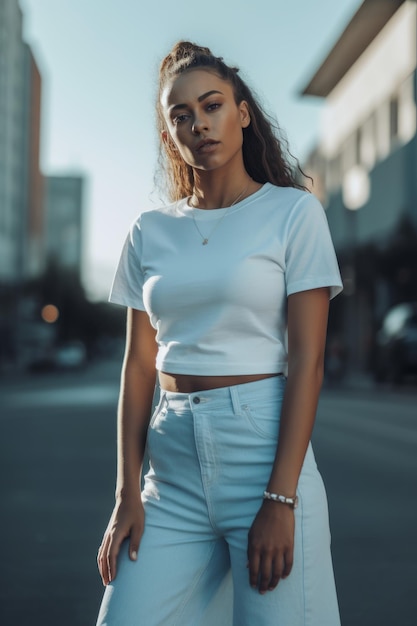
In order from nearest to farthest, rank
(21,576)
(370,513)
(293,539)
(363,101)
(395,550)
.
→ (293,539), (21,576), (395,550), (370,513), (363,101)

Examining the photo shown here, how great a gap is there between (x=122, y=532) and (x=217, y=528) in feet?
0.71

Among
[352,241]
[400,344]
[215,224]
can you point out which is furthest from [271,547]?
[352,241]

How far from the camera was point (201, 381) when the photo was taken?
227 centimetres

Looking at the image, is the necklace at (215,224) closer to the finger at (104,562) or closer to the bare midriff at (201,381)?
the bare midriff at (201,381)

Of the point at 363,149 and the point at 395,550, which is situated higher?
the point at 363,149

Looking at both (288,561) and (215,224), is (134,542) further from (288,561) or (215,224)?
(215,224)

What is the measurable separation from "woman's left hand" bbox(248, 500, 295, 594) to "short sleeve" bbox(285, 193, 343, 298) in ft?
1.59

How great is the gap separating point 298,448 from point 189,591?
0.41m

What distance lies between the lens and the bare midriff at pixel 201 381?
2.24 m

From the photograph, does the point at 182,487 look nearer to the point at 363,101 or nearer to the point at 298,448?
the point at 298,448

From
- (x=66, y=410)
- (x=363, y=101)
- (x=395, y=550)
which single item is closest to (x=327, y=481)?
(x=395, y=550)

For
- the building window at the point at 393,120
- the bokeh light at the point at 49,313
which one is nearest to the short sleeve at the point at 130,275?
the building window at the point at 393,120

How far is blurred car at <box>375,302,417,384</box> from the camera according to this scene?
73.0 feet

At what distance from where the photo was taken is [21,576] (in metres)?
5.39
